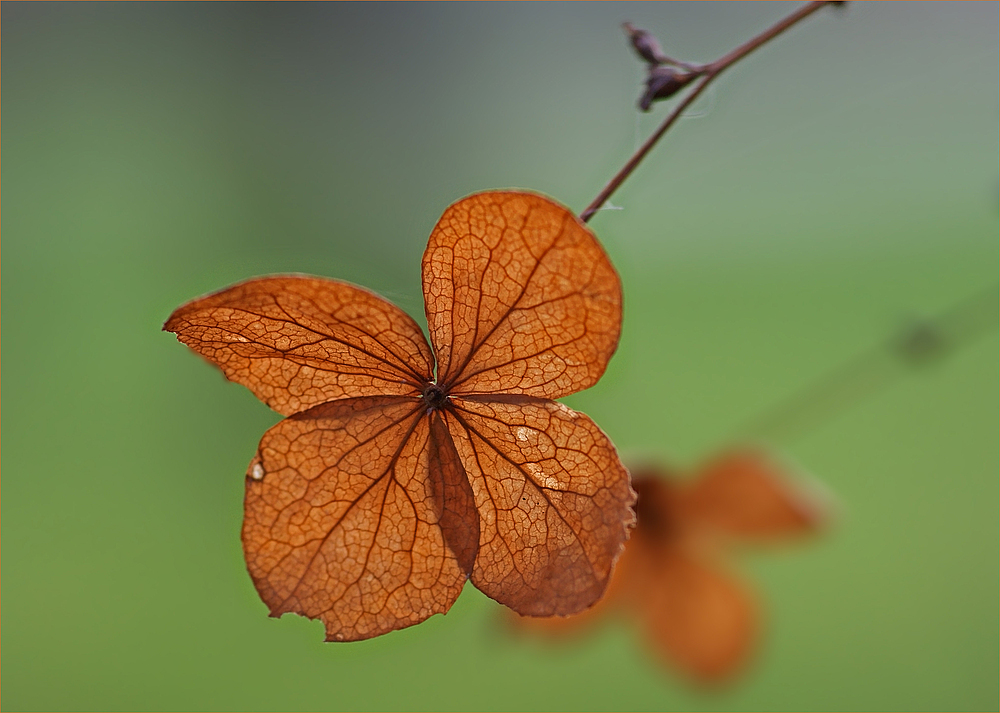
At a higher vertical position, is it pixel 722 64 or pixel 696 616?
pixel 722 64

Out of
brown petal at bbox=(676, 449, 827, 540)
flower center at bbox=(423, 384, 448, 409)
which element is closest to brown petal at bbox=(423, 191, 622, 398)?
flower center at bbox=(423, 384, 448, 409)

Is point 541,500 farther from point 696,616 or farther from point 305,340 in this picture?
point 696,616

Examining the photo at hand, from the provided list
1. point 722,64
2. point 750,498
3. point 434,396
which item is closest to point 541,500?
point 434,396

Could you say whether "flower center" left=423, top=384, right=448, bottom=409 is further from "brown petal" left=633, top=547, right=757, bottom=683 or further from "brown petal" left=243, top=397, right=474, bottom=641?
"brown petal" left=633, top=547, right=757, bottom=683

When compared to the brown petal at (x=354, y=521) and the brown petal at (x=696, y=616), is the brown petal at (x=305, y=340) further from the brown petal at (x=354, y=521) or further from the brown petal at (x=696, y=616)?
the brown petal at (x=696, y=616)

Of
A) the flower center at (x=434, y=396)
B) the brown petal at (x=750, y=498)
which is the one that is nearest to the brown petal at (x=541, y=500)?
the flower center at (x=434, y=396)

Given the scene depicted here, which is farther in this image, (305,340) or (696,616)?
(696,616)
